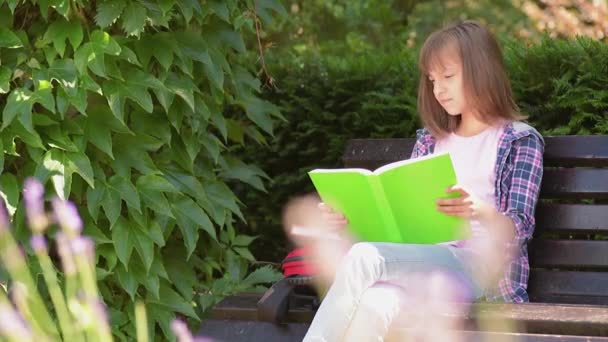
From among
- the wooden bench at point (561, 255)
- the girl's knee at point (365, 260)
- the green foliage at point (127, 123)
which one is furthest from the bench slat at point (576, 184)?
the green foliage at point (127, 123)

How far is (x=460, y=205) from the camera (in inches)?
116

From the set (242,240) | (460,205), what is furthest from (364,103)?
(460,205)

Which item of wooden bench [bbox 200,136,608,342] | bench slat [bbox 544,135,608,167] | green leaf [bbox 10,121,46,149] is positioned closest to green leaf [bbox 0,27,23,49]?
green leaf [bbox 10,121,46,149]

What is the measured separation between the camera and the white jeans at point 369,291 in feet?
9.16

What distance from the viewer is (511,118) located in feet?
11.3

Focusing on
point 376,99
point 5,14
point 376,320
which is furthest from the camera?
point 376,99

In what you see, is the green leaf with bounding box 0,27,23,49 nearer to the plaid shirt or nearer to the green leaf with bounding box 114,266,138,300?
the green leaf with bounding box 114,266,138,300

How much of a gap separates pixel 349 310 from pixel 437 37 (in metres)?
1.04

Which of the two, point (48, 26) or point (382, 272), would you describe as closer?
point (382, 272)

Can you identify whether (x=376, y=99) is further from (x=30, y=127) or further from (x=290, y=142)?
(x=30, y=127)

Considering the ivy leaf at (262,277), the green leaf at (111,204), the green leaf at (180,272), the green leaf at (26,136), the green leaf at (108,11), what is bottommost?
the ivy leaf at (262,277)

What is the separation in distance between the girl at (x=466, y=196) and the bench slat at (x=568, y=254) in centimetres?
16

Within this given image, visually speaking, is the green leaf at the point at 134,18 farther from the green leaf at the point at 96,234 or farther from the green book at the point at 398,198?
the green book at the point at 398,198

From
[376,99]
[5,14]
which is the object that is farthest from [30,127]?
[376,99]
